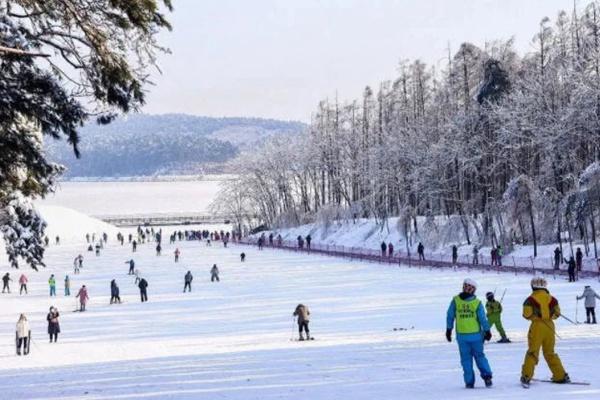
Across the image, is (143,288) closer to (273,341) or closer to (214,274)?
(214,274)

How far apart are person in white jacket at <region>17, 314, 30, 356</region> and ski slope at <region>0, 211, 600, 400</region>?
0.47 meters

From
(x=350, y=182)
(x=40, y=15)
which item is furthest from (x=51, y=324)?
(x=350, y=182)

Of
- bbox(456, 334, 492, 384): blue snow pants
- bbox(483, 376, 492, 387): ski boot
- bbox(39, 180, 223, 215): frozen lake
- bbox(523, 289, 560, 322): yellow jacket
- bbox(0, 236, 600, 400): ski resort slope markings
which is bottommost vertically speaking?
bbox(0, 236, 600, 400): ski resort slope markings

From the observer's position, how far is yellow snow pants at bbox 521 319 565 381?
34.7 feet

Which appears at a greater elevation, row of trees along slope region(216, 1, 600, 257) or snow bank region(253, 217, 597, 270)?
row of trees along slope region(216, 1, 600, 257)

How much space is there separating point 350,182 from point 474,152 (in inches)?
1240

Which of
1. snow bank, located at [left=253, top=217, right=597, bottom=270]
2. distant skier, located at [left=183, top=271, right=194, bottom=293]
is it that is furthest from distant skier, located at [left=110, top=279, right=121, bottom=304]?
snow bank, located at [left=253, top=217, right=597, bottom=270]

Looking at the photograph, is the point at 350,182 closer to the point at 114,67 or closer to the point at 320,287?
the point at 320,287

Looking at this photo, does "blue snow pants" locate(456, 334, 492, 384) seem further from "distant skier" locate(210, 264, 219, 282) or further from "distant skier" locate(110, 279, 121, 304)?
"distant skier" locate(210, 264, 219, 282)

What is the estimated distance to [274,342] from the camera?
67.4 ft

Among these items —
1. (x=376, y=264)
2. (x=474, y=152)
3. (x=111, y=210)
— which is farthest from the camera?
(x=111, y=210)

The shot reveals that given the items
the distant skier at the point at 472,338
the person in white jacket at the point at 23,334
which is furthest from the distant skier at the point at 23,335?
the distant skier at the point at 472,338

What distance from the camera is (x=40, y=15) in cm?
1212

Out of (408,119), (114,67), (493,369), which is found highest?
(408,119)
